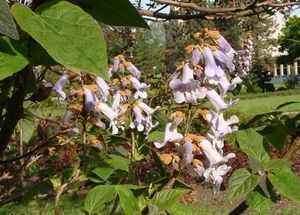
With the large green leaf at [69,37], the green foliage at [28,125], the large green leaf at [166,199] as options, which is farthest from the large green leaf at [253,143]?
the green foliage at [28,125]

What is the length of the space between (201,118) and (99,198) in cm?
28

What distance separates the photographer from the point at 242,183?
103cm

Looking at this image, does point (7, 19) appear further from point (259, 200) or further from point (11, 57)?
point (259, 200)

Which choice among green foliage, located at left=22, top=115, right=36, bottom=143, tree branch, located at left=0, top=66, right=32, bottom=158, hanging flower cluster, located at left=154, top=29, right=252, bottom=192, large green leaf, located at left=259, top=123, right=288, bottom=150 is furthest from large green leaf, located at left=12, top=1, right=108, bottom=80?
green foliage, located at left=22, top=115, right=36, bottom=143

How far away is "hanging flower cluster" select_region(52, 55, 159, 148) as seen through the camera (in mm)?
1551

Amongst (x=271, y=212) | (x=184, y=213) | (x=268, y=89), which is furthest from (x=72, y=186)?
(x=268, y=89)

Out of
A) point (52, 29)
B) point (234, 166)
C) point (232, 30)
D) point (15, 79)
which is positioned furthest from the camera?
point (232, 30)

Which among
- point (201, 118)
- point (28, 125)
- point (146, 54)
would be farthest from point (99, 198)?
point (146, 54)

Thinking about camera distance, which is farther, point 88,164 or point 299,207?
point 299,207

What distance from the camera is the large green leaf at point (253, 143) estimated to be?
42.8 inches

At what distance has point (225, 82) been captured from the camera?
1.16m

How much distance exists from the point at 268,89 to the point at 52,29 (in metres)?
43.5

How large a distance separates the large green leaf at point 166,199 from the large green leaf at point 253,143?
206 mm

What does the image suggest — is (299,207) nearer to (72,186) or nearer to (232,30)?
(72,186)
